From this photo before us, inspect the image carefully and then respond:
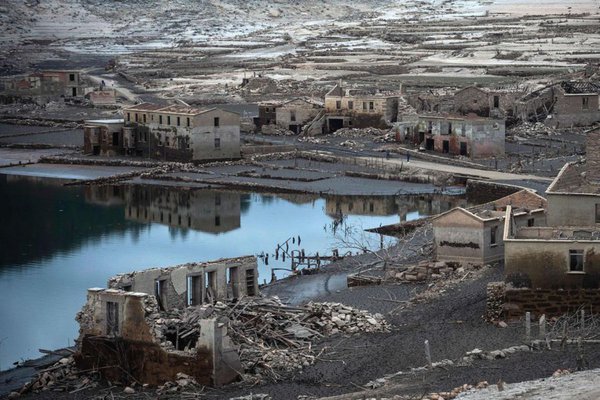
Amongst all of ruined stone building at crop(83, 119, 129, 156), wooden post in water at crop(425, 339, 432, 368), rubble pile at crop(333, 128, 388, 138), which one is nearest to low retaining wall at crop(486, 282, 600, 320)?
wooden post in water at crop(425, 339, 432, 368)

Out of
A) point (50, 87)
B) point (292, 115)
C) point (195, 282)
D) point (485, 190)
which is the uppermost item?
point (50, 87)

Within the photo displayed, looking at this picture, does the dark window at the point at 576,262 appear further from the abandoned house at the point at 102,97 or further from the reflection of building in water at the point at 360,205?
the abandoned house at the point at 102,97

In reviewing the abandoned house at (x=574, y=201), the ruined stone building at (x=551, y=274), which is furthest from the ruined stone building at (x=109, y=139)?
the ruined stone building at (x=551, y=274)

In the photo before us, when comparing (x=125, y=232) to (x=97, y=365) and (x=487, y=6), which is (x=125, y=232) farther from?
(x=487, y=6)

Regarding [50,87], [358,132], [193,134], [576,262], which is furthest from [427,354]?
[50,87]

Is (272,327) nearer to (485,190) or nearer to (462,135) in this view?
(485,190)

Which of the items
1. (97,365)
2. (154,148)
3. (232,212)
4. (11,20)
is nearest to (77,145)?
(154,148)
